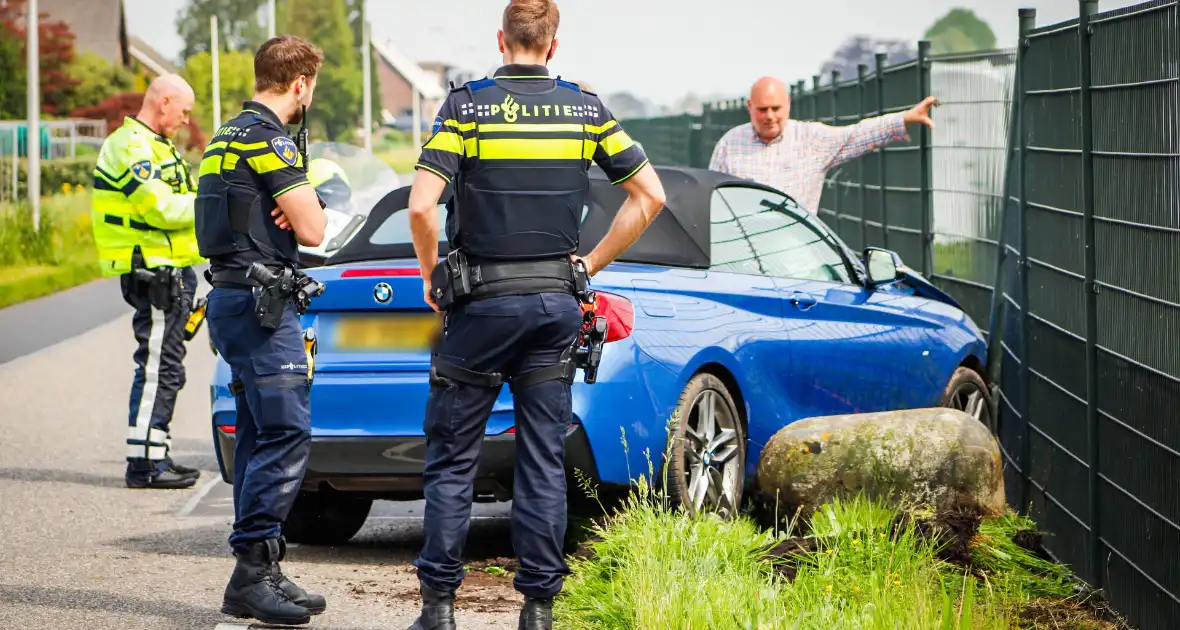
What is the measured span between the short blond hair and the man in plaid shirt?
4.51 meters

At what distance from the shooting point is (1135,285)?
5.77 m

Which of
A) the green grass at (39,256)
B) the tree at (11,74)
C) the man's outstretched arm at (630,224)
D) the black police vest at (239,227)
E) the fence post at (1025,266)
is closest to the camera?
the man's outstretched arm at (630,224)

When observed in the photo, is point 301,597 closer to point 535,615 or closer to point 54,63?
point 535,615

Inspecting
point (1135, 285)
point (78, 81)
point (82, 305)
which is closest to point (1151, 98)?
point (1135, 285)

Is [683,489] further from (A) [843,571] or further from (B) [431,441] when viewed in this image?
(B) [431,441]

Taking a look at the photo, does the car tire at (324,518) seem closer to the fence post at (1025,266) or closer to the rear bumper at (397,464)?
the rear bumper at (397,464)

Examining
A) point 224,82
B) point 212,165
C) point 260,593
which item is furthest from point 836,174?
point 224,82

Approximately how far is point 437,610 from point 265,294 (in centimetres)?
126

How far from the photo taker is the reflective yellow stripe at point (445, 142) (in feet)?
17.0

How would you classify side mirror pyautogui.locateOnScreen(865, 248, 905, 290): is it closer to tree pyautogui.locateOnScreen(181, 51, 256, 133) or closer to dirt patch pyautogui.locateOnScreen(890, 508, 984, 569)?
dirt patch pyautogui.locateOnScreen(890, 508, 984, 569)


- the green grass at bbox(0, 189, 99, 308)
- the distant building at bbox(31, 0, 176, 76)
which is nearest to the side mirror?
the green grass at bbox(0, 189, 99, 308)

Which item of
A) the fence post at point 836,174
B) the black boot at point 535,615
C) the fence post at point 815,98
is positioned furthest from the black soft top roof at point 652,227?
the fence post at point 815,98

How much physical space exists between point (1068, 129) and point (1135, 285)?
129 cm

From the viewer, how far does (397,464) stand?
21.2 ft
